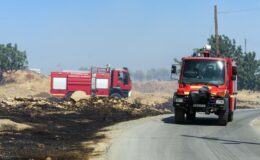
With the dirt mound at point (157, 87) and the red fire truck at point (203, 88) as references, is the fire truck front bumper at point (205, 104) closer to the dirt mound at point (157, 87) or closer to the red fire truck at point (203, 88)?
the red fire truck at point (203, 88)

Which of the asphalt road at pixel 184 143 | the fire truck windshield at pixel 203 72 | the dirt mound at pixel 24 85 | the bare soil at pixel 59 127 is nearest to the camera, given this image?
the asphalt road at pixel 184 143

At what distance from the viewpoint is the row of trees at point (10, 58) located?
287ft

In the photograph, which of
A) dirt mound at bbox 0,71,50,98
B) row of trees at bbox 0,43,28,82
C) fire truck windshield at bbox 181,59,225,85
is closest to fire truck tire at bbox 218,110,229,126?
fire truck windshield at bbox 181,59,225,85

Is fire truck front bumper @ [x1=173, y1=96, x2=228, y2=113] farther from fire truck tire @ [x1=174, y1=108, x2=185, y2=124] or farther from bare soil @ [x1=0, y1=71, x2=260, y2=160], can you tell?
bare soil @ [x1=0, y1=71, x2=260, y2=160]

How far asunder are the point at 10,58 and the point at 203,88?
7346 centimetres

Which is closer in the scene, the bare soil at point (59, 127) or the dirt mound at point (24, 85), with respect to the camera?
the bare soil at point (59, 127)

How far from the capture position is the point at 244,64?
249 feet

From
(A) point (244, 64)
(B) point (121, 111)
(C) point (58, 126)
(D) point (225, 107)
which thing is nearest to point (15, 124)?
(C) point (58, 126)

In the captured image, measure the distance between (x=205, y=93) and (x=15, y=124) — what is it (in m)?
8.04

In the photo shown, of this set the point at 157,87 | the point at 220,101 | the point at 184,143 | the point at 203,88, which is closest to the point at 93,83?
the point at 203,88

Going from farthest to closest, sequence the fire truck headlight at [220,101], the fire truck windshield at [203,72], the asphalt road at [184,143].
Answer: the fire truck windshield at [203,72] < the fire truck headlight at [220,101] < the asphalt road at [184,143]

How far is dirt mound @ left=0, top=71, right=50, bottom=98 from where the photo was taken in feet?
238

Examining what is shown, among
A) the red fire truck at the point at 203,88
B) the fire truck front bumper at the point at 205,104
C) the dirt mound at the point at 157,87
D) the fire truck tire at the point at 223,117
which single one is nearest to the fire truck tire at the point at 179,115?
the red fire truck at the point at 203,88

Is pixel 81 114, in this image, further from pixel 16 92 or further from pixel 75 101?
pixel 16 92
